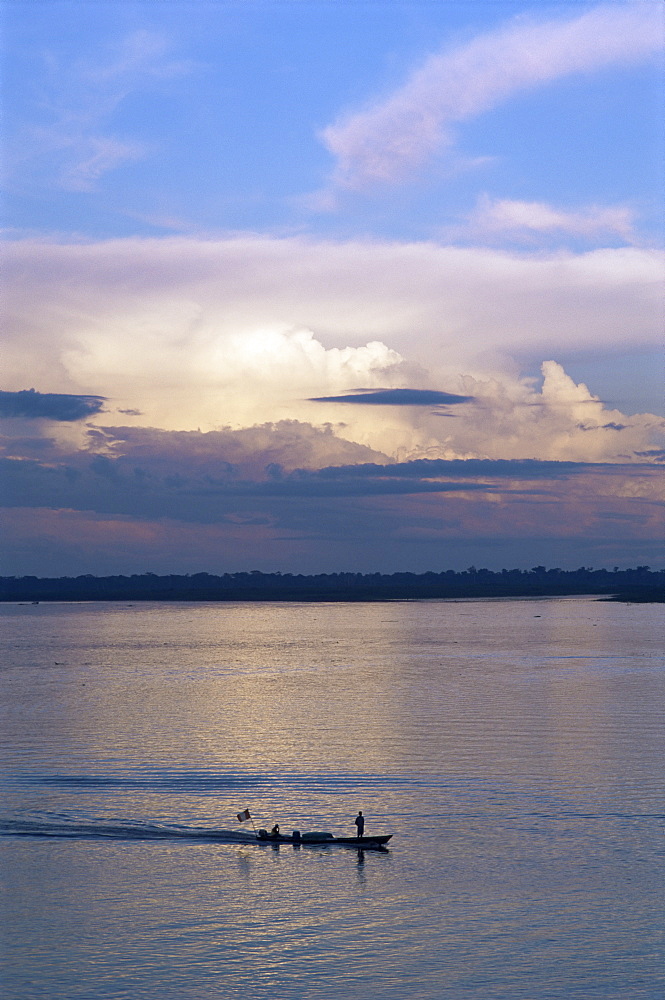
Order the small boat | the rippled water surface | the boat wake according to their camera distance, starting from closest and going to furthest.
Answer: the rippled water surface < the small boat < the boat wake

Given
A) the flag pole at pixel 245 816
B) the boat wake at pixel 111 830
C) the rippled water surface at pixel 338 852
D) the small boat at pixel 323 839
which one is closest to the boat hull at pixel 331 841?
the small boat at pixel 323 839

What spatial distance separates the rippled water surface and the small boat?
0.46 meters

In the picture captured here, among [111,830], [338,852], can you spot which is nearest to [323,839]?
[338,852]

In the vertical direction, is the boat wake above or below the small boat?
below

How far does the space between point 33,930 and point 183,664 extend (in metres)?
99.5

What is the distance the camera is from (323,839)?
149ft

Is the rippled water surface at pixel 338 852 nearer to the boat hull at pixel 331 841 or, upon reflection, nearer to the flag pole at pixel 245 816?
the boat hull at pixel 331 841

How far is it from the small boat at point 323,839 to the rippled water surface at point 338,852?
461 mm

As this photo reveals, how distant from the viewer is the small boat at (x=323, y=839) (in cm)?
4450

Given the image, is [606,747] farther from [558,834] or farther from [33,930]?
[33,930]

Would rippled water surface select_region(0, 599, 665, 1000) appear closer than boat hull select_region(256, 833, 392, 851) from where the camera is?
Yes

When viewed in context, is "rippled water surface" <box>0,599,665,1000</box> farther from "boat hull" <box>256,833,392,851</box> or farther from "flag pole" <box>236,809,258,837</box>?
"flag pole" <box>236,809,258,837</box>

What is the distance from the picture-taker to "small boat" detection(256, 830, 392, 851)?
4450 centimetres

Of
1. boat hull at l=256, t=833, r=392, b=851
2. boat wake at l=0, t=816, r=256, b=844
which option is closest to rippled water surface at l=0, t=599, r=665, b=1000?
boat wake at l=0, t=816, r=256, b=844
